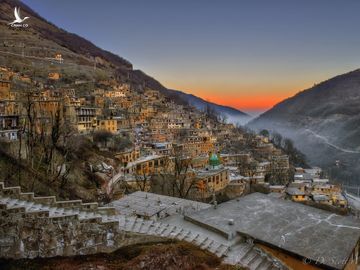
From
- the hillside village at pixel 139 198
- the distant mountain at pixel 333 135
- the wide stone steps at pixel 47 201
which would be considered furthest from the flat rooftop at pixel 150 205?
the distant mountain at pixel 333 135

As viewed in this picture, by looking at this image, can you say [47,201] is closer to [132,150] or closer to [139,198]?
[139,198]

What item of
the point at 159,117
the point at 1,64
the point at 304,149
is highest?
the point at 1,64

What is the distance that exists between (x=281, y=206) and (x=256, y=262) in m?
5.09

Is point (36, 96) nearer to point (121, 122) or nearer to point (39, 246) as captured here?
point (121, 122)

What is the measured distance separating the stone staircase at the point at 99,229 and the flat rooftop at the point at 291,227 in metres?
0.82

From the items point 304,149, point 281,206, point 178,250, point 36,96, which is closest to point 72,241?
point 178,250

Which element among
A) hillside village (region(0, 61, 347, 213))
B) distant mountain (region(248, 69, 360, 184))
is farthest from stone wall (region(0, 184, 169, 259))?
distant mountain (region(248, 69, 360, 184))

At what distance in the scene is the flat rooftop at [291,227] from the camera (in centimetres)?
1077

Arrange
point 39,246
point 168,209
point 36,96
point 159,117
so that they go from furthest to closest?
point 159,117 → point 36,96 → point 168,209 → point 39,246

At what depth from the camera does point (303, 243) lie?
11.3m

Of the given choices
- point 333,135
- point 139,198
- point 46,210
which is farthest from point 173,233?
point 333,135

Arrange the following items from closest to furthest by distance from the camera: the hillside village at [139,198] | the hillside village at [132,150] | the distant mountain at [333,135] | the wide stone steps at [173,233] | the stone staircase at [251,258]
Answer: the hillside village at [139,198], the stone staircase at [251,258], the wide stone steps at [173,233], the hillside village at [132,150], the distant mountain at [333,135]

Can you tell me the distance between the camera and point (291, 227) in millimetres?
12578

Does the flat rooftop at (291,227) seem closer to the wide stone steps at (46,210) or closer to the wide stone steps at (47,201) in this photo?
the wide stone steps at (47,201)
